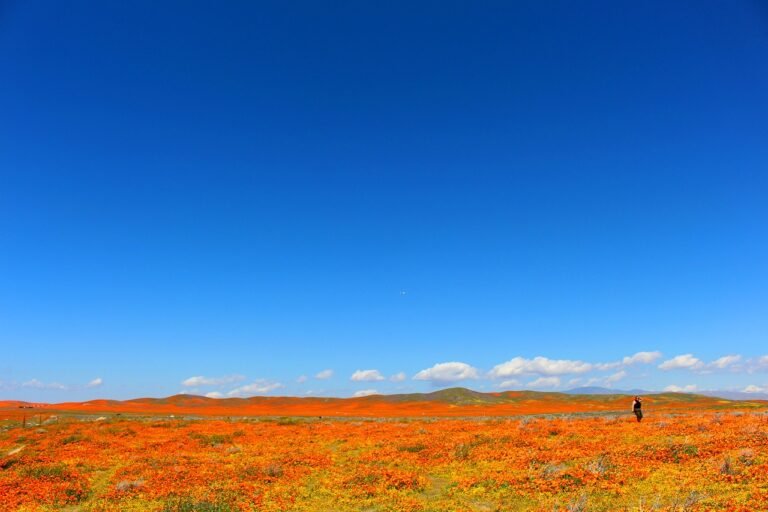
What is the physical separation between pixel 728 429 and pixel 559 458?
11.8 metres

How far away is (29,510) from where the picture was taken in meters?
15.8

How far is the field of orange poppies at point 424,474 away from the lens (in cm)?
1414

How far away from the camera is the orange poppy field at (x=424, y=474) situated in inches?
556

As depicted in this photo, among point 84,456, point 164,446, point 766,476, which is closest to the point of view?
point 766,476

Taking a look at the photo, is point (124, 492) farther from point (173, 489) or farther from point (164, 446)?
point (164, 446)

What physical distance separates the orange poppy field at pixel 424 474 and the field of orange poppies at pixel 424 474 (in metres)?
0.06

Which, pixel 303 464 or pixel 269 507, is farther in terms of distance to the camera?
pixel 303 464

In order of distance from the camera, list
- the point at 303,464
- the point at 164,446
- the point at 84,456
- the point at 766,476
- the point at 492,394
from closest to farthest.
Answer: the point at 766,476, the point at 303,464, the point at 84,456, the point at 164,446, the point at 492,394

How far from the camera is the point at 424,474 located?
765 inches

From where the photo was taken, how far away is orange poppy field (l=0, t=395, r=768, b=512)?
14.1m

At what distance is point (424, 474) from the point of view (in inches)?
765

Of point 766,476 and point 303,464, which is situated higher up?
point 766,476

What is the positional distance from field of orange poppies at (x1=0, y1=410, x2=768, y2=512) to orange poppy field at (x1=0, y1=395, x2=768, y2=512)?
0.06 m

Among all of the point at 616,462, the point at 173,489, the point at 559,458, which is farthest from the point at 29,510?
the point at 616,462
